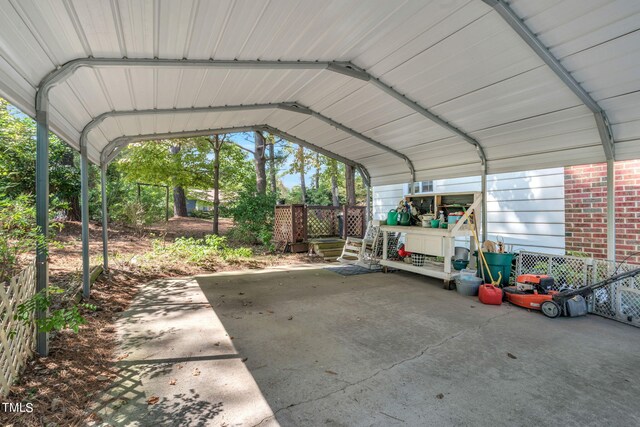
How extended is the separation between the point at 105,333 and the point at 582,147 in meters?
6.77

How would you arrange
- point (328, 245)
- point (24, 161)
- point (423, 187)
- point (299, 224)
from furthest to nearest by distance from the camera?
point (299, 224) → point (328, 245) → point (423, 187) → point (24, 161)

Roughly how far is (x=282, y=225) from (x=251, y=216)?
3.90 ft

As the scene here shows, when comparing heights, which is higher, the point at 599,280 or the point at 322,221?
the point at 322,221

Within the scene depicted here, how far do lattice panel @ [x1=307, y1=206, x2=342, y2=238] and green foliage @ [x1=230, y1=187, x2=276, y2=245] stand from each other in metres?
1.30

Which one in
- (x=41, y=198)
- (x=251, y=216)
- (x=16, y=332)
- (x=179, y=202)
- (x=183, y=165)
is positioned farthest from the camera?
(x=179, y=202)

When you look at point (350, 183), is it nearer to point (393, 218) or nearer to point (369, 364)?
point (393, 218)

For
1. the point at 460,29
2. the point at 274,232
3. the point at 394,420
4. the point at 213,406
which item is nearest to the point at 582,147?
the point at 460,29

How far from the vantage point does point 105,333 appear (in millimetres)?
3158

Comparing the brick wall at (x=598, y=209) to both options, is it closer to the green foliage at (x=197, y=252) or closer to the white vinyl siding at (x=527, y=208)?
the white vinyl siding at (x=527, y=208)

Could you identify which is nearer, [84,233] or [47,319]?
[47,319]

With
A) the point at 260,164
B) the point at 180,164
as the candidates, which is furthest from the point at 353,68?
the point at 260,164

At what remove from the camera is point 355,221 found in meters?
10.0

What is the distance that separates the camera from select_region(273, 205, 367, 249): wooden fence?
8.98m

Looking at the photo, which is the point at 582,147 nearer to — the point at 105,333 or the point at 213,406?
the point at 213,406
